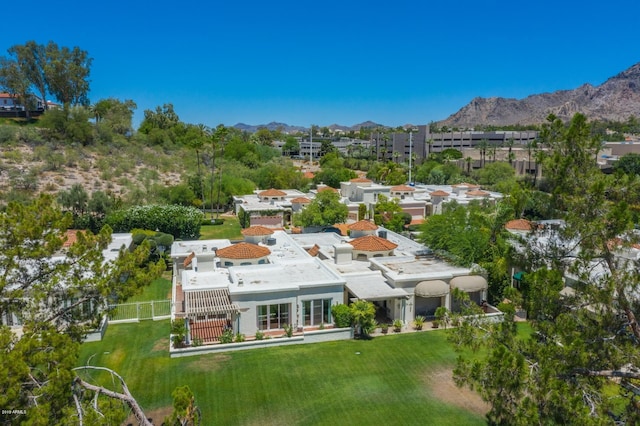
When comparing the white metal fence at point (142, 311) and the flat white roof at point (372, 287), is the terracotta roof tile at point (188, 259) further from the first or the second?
the flat white roof at point (372, 287)

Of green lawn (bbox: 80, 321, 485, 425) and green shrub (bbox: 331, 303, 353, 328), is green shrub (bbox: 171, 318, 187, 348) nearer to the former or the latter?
green lawn (bbox: 80, 321, 485, 425)

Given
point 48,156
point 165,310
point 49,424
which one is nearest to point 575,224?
point 49,424

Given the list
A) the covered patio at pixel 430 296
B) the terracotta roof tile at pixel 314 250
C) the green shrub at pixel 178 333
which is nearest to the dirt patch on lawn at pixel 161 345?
the green shrub at pixel 178 333

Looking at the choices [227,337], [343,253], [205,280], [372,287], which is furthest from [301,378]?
[343,253]

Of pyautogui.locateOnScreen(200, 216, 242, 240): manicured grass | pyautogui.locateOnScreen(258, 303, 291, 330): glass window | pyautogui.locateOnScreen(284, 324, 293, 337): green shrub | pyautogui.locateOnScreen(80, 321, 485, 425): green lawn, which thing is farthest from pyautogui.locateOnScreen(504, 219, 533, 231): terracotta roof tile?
pyautogui.locateOnScreen(200, 216, 242, 240): manicured grass

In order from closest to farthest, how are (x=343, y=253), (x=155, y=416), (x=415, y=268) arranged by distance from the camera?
1. (x=155, y=416)
2. (x=415, y=268)
3. (x=343, y=253)

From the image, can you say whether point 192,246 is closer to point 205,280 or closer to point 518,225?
point 205,280

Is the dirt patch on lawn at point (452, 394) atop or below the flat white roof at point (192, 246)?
below
